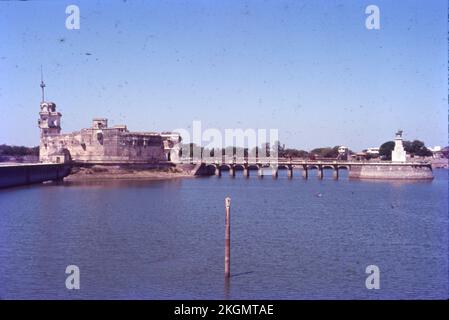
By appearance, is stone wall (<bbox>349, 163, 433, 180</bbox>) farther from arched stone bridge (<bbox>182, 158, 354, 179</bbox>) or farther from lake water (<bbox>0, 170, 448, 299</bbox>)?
lake water (<bbox>0, 170, 448, 299</bbox>)

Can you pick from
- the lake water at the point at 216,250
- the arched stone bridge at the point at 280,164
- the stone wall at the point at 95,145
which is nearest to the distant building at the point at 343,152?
the arched stone bridge at the point at 280,164

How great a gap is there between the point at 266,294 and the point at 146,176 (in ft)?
258

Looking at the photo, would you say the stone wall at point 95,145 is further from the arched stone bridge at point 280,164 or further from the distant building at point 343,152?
the distant building at point 343,152

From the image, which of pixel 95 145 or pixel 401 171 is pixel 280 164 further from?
pixel 95 145

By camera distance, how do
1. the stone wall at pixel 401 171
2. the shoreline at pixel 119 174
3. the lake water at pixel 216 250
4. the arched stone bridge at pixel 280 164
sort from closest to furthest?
1. the lake water at pixel 216 250
2. the shoreline at pixel 119 174
3. the stone wall at pixel 401 171
4. the arched stone bridge at pixel 280 164

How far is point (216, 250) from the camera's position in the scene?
26.9 meters


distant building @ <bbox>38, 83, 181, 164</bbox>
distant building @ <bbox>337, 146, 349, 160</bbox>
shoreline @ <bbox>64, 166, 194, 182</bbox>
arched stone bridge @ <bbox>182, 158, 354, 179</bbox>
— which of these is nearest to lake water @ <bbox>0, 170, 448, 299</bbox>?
shoreline @ <bbox>64, 166, 194, 182</bbox>

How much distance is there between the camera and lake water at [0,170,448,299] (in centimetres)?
2012

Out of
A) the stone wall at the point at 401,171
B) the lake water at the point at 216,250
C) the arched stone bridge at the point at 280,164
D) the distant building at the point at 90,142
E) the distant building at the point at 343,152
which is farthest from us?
the distant building at the point at 343,152

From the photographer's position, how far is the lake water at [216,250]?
20125 mm

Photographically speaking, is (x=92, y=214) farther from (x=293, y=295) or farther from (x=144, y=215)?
(x=293, y=295)

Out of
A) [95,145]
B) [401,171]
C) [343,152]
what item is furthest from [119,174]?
[343,152]

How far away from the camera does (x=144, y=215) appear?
40.3m
